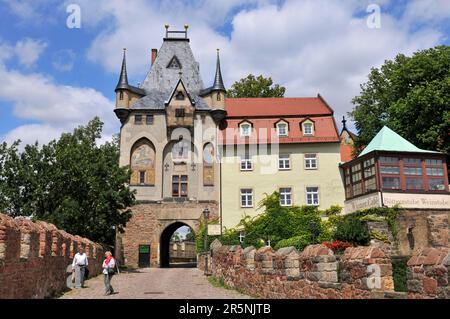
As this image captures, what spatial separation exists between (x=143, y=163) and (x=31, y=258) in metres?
25.4

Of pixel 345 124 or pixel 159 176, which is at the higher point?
pixel 345 124

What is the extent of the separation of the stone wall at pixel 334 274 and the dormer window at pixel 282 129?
23.8 m

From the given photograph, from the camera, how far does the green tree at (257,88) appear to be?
46.9 metres

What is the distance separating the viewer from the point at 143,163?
36.5 m

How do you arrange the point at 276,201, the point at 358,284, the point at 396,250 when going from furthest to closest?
the point at 276,201 → the point at 396,250 → the point at 358,284

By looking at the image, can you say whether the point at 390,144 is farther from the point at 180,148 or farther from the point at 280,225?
the point at 180,148

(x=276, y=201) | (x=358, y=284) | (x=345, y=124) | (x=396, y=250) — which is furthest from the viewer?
(x=345, y=124)

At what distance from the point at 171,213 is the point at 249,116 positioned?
10.2 m

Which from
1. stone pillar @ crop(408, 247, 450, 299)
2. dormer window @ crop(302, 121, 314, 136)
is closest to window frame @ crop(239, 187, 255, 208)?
dormer window @ crop(302, 121, 314, 136)

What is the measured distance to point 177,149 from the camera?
3719 cm

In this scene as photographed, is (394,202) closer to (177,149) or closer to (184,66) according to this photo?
(177,149)

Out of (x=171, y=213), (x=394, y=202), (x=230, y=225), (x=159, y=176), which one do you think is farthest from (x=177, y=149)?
(x=394, y=202)

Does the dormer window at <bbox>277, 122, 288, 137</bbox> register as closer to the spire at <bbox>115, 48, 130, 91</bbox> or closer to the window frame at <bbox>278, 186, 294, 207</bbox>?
the window frame at <bbox>278, 186, 294, 207</bbox>

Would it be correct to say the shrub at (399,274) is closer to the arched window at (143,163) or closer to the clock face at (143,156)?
the arched window at (143,163)
